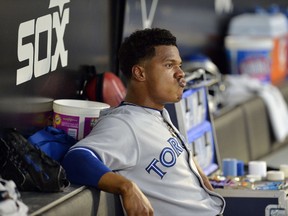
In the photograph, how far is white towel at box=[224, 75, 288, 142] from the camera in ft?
26.6

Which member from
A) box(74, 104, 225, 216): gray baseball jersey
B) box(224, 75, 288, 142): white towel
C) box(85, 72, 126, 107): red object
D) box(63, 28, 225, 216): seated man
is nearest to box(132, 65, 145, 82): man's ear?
box(63, 28, 225, 216): seated man

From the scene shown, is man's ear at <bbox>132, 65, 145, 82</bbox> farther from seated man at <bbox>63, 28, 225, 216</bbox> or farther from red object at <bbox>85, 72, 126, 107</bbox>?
red object at <bbox>85, 72, 126, 107</bbox>

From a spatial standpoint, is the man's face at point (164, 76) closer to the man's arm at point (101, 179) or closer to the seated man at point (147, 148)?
the seated man at point (147, 148)

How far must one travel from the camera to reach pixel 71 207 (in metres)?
4.27

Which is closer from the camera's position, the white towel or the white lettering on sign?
the white lettering on sign

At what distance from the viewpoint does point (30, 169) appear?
4.42 metres

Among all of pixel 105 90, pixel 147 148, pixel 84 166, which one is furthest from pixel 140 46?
pixel 105 90

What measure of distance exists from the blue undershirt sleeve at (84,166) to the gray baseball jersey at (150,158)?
50mm

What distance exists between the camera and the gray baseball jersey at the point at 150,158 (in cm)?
448

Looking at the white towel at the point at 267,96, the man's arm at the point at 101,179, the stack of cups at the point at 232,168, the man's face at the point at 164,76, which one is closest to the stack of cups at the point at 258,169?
the stack of cups at the point at 232,168

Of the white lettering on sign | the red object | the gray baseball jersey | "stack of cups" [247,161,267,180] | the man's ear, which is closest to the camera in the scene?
the gray baseball jersey

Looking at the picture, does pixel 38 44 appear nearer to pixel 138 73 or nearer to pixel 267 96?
pixel 138 73

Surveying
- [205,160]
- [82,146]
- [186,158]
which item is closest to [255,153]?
[205,160]

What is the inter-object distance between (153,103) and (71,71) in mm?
902
